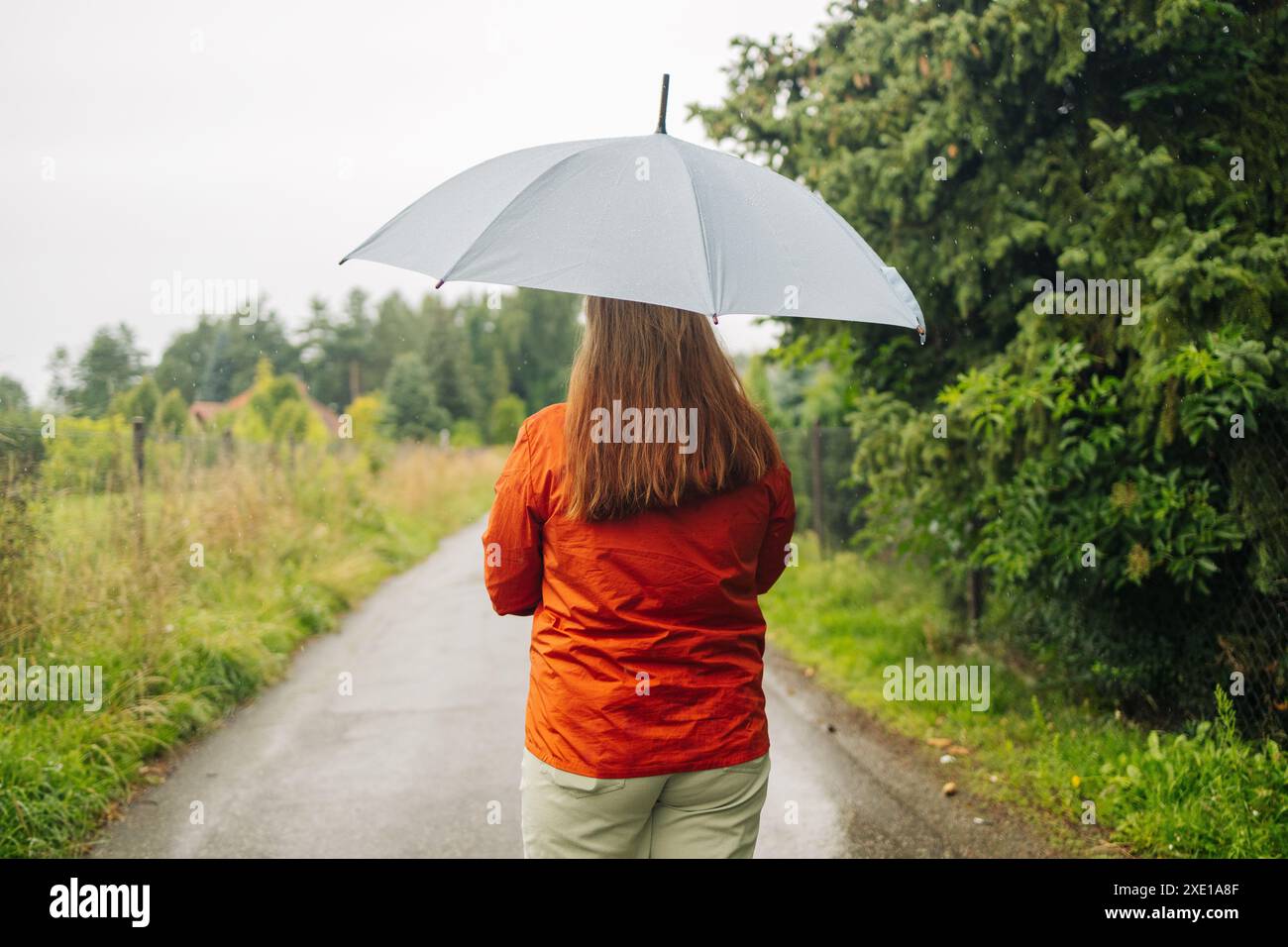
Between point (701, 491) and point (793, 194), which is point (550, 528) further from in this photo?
point (793, 194)

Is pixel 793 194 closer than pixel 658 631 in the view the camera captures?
No

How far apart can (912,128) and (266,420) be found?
39.3 feet

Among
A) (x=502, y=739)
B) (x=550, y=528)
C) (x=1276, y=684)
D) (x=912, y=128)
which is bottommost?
(x=502, y=739)

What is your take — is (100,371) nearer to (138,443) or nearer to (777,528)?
(138,443)

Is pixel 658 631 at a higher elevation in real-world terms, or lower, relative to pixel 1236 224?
lower

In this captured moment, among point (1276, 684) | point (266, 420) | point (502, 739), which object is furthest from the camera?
point (266, 420)

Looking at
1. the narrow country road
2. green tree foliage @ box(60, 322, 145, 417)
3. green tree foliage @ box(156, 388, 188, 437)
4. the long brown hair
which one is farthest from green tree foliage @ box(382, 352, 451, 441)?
the long brown hair

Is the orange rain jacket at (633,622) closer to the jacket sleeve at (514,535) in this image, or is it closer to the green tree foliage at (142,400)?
the jacket sleeve at (514,535)

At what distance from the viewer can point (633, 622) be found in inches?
88.4

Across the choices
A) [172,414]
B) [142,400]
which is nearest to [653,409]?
[142,400]

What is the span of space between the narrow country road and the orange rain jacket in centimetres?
275

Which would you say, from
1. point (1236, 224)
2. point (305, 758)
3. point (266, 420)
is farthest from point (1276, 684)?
point (266, 420)

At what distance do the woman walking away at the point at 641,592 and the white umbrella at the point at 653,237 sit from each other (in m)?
0.18

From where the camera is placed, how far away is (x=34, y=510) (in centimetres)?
597
